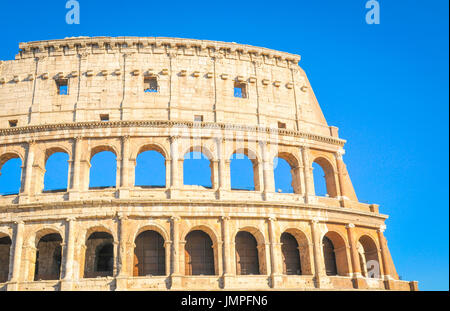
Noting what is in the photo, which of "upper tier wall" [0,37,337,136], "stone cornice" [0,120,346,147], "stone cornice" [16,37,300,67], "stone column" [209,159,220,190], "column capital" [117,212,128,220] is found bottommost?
"column capital" [117,212,128,220]

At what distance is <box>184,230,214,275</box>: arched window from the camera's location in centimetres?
2662

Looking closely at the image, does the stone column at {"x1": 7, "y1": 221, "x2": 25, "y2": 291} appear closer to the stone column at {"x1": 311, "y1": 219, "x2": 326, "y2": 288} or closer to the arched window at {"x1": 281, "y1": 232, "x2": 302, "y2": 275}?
the arched window at {"x1": 281, "y1": 232, "x2": 302, "y2": 275}

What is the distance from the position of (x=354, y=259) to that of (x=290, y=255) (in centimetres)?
360

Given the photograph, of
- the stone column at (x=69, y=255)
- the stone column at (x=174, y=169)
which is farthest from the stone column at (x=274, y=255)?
the stone column at (x=69, y=255)

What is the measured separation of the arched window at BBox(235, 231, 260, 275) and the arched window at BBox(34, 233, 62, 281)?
9.89 metres

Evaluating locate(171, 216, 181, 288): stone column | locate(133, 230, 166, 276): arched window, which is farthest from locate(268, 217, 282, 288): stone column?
locate(133, 230, 166, 276): arched window

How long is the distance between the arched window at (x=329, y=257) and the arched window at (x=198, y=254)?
7.00m

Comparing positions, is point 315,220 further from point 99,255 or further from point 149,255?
point 99,255

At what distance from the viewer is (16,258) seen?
25.6 meters

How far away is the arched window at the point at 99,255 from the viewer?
26719 millimetres

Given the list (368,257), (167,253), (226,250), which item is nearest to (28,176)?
(167,253)
